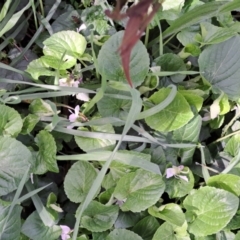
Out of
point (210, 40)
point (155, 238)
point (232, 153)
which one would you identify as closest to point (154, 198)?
point (155, 238)

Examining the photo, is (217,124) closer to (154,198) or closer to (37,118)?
(154,198)

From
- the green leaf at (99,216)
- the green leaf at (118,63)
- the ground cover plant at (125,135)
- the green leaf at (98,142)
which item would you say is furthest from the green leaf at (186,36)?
the green leaf at (99,216)

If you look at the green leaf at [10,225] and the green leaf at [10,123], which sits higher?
the green leaf at [10,123]

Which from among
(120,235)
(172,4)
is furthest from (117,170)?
(172,4)

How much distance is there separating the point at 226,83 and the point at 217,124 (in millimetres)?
81

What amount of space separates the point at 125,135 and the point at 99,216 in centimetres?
15

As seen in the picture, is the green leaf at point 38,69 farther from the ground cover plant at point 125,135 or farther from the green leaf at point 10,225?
the green leaf at point 10,225

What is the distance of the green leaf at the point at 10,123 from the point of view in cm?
61


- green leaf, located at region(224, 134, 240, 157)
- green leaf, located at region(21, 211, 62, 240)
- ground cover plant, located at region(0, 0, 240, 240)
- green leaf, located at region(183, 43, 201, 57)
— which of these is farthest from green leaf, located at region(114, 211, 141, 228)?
green leaf, located at region(183, 43, 201, 57)

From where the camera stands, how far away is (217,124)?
0.70 m

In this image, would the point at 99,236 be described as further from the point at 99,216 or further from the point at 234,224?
the point at 234,224

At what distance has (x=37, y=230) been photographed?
0.63 meters

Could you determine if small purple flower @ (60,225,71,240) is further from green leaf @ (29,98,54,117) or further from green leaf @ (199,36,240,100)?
green leaf @ (199,36,240,100)

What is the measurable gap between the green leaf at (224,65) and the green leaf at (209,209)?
0.58 feet
